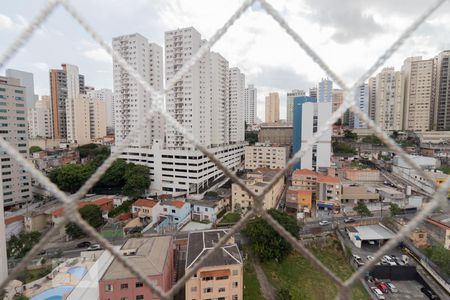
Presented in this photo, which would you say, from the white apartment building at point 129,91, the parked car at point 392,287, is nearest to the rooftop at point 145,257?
the parked car at point 392,287

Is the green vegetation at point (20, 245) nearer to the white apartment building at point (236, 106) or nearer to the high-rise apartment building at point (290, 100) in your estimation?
the white apartment building at point (236, 106)

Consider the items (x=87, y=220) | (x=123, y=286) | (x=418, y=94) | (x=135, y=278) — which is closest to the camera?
(x=135, y=278)

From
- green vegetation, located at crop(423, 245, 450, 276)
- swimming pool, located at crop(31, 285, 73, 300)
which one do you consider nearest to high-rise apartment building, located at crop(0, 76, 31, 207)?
swimming pool, located at crop(31, 285, 73, 300)

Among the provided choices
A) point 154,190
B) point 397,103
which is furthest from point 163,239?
point 397,103

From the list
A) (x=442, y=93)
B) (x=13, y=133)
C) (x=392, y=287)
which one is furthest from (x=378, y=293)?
(x=442, y=93)

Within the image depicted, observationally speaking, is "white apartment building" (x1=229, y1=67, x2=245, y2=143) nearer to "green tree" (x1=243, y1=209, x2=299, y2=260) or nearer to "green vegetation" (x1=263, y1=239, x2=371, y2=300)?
"green tree" (x1=243, y1=209, x2=299, y2=260)

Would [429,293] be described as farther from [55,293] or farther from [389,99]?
[389,99]

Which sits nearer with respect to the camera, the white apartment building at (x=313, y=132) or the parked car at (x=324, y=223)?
the parked car at (x=324, y=223)
